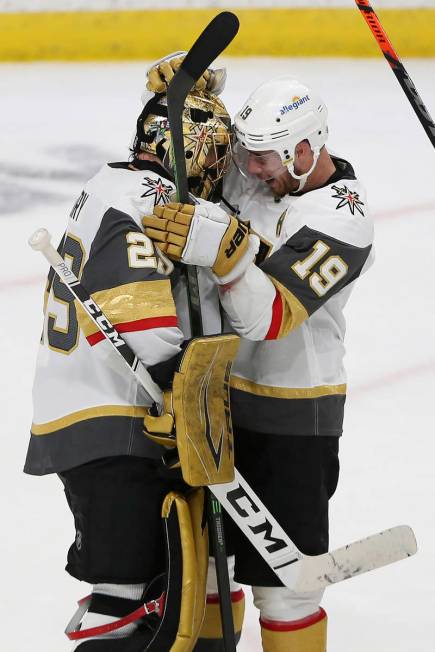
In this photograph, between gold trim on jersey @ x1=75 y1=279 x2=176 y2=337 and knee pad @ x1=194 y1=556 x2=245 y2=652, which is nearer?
gold trim on jersey @ x1=75 y1=279 x2=176 y2=337

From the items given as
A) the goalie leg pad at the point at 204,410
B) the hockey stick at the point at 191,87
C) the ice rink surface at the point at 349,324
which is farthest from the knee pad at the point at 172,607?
the ice rink surface at the point at 349,324

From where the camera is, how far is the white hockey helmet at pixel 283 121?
235cm

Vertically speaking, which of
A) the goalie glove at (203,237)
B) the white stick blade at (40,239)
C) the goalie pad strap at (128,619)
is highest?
the white stick blade at (40,239)

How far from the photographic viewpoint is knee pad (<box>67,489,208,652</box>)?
7.70ft

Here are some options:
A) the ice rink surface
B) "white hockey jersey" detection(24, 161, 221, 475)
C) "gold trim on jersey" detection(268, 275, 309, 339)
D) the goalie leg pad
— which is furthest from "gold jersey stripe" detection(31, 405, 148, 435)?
the ice rink surface

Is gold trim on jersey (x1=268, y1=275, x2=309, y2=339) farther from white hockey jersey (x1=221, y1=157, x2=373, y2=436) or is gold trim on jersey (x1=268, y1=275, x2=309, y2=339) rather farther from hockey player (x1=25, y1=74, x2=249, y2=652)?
hockey player (x1=25, y1=74, x2=249, y2=652)

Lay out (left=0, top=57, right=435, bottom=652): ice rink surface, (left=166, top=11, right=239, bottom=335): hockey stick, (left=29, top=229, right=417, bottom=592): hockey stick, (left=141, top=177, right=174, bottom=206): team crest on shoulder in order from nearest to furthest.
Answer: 1. (left=166, top=11, right=239, bottom=335): hockey stick
2. (left=141, top=177, right=174, bottom=206): team crest on shoulder
3. (left=29, top=229, right=417, bottom=592): hockey stick
4. (left=0, top=57, right=435, bottom=652): ice rink surface

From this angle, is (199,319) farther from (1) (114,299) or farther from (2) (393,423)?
(2) (393,423)

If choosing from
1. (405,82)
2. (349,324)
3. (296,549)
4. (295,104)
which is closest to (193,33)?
(349,324)

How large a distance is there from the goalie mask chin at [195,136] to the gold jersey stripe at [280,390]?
0.38 m

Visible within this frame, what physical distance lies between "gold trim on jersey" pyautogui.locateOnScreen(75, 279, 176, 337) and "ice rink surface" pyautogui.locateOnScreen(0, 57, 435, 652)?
912 millimetres

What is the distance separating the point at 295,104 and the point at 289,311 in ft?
1.23

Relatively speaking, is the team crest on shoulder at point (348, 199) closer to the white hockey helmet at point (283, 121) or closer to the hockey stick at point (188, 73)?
the white hockey helmet at point (283, 121)

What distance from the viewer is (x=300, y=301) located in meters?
2.31
